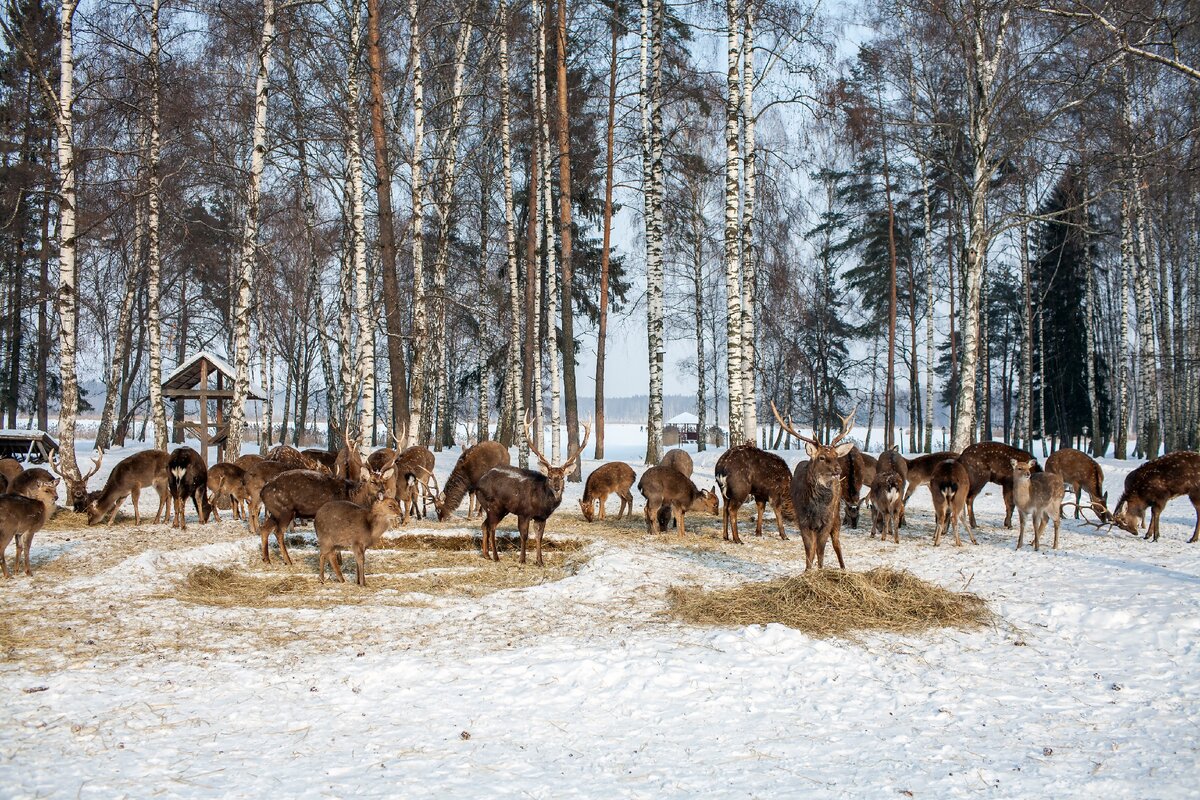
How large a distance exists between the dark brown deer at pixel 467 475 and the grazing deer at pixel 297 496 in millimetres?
2199

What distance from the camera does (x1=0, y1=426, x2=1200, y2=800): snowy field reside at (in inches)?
174

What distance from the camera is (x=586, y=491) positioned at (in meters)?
14.7

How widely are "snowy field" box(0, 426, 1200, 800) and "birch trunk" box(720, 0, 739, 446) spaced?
820 cm

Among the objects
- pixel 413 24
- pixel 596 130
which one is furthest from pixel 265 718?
pixel 596 130

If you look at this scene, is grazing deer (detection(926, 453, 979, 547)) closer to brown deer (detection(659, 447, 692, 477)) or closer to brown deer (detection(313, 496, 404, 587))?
brown deer (detection(659, 447, 692, 477))

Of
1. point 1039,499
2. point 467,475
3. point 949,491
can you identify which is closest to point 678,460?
point 467,475

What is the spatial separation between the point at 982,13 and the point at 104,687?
18801mm

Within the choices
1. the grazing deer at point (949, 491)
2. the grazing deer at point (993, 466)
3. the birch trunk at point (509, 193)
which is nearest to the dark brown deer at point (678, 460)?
the birch trunk at point (509, 193)

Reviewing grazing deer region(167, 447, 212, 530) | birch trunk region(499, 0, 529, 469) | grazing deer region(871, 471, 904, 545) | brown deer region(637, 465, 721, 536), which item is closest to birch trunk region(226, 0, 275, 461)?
grazing deer region(167, 447, 212, 530)

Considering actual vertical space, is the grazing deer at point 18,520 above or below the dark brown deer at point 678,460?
below

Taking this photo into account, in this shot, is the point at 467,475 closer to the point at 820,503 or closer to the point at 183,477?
the point at 183,477

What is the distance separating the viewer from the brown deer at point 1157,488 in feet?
41.5

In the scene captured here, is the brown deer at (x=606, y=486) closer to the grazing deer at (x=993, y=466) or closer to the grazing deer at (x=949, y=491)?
the grazing deer at (x=949, y=491)

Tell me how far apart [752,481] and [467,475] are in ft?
15.7
